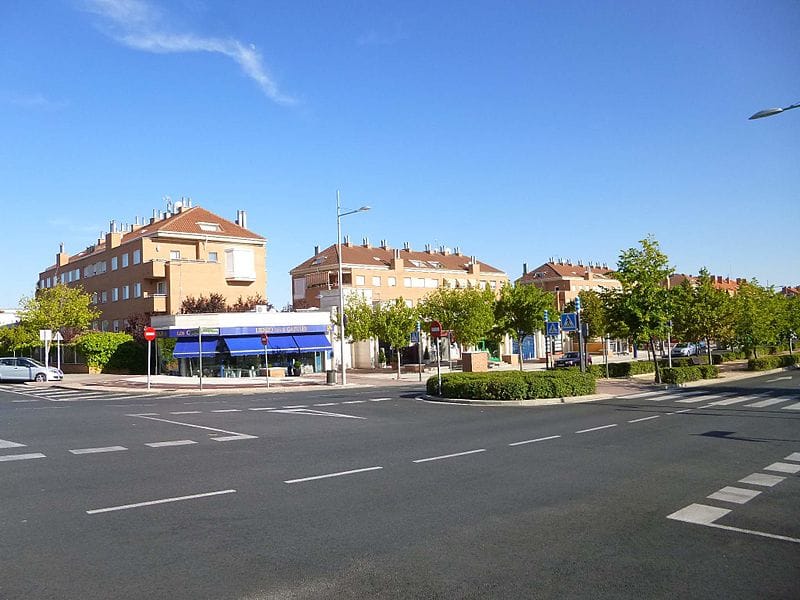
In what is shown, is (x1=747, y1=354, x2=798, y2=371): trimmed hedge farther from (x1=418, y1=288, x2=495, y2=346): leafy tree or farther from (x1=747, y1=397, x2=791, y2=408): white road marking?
(x1=747, y1=397, x2=791, y2=408): white road marking

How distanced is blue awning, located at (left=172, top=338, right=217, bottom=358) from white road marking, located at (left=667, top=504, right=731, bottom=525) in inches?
1537

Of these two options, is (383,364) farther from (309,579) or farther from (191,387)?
(309,579)

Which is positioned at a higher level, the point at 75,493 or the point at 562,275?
the point at 562,275

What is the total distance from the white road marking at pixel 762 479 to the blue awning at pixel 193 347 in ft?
125

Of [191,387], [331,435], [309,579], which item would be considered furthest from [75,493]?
[191,387]

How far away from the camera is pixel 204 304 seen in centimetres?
5059

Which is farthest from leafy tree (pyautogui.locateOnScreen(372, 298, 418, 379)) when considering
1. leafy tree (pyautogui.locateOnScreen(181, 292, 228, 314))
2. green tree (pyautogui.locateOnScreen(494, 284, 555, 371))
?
leafy tree (pyautogui.locateOnScreen(181, 292, 228, 314))

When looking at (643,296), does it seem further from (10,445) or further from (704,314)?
(10,445)

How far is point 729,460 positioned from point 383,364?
49554mm

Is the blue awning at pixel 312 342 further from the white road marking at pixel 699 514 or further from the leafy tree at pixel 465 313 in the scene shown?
the white road marking at pixel 699 514

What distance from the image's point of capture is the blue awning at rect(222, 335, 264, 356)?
143 feet

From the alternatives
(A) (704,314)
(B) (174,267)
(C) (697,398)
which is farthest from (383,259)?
(C) (697,398)

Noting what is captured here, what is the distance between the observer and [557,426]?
16.4 meters

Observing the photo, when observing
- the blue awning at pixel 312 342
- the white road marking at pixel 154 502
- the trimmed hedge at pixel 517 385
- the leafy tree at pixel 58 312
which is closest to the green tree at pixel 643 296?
the trimmed hedge at pixel 517 385
